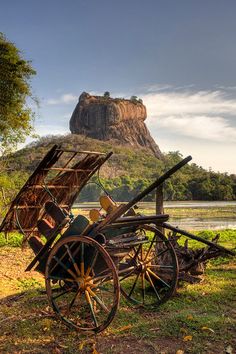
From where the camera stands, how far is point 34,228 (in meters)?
6.92

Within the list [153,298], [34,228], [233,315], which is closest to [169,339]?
[233,315]

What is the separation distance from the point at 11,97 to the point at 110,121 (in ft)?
469

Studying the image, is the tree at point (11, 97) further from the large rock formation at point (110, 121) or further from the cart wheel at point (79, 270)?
the large rock formation at point (110, 121)

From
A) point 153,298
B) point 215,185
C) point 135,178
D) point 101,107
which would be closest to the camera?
point 153,298

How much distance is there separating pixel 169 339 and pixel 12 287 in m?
4.63

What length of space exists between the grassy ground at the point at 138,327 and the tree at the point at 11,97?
12.8 metres

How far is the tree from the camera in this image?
19.9 metres

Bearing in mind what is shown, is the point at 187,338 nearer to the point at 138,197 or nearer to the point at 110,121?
the point at 138,197

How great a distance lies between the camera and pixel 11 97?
20016 mm

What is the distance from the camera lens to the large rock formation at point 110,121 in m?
161

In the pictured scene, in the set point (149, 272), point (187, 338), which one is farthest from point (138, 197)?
point (149, 272)

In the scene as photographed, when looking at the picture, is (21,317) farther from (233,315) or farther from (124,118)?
(124,118)

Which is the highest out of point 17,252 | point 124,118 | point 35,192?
point 124,118

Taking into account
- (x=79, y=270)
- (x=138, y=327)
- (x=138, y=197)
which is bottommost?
(x=138, y=327)
